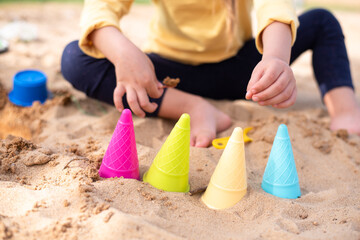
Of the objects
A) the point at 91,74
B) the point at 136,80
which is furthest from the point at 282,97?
the point at 91,74

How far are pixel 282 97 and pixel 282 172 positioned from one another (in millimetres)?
207

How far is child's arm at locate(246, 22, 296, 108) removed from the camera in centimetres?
95

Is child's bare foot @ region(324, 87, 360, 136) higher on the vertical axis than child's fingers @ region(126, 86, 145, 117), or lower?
lower

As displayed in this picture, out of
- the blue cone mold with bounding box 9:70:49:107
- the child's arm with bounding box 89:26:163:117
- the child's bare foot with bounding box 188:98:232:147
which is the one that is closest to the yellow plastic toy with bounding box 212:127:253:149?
the child's bare foot with bounding box 188:98:232:147

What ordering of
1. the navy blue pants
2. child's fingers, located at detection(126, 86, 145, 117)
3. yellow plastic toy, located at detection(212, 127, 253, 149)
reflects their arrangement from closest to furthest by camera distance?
child's fingers, located at detection(126, 86, 145, 117), yellow plastic toy, located at detection(212, 127, 253, 149), the navy blue pants

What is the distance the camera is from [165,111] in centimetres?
144

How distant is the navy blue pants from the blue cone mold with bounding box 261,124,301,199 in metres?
0.58

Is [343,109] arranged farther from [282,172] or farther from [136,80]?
[136,80]

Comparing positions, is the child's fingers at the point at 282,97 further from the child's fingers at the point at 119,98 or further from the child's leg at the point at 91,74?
the child's leg at the point at 91,74

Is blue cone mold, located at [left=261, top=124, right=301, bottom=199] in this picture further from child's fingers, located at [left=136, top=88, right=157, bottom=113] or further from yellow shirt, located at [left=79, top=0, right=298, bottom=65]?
yellow shirt, located at [left=79, top=0, right=298, bottom=65]

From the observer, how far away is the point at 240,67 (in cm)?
161

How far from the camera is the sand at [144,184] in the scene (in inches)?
30.2

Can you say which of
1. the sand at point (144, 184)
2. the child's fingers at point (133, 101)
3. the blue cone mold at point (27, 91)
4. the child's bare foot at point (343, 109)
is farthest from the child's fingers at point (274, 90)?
the blue cone mold at point (27, 91)

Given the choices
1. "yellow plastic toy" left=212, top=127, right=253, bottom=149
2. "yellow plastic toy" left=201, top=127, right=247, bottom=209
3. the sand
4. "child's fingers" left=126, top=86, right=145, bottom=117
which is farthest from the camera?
"yellow plastic toy" left=212, top=127, right=253, bottom=149
